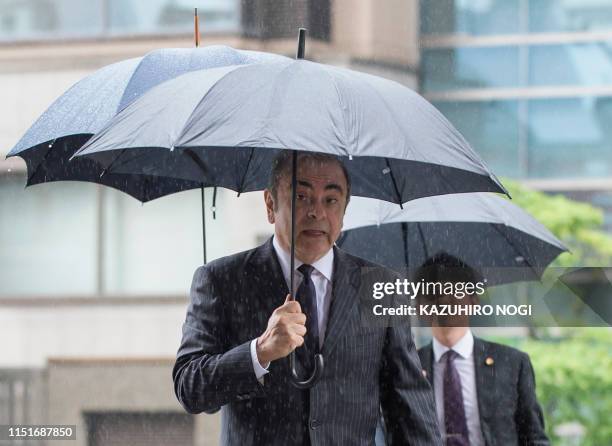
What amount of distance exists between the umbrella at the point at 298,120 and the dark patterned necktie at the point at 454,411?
108 cm

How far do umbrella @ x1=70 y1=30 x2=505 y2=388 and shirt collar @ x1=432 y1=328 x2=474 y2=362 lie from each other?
107cm

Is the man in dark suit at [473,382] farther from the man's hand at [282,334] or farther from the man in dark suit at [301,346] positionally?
the man's hand at [282,334]

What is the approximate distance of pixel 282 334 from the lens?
3.29 m

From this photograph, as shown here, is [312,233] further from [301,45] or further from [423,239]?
[423,239]

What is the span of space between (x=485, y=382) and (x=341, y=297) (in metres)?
1.43

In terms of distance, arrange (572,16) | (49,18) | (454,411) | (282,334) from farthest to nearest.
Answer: (572,16) → (49,18) → (454,411) → (282,334)

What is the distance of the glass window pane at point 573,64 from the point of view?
1306 centimetres

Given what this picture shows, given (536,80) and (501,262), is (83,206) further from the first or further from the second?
(501,262)

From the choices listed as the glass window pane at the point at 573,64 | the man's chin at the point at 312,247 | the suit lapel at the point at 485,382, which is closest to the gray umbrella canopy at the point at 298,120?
the man's chin at the point at 312,247

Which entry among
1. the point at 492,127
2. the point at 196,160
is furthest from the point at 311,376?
the point at 492,127

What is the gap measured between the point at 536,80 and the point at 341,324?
10.1 meters

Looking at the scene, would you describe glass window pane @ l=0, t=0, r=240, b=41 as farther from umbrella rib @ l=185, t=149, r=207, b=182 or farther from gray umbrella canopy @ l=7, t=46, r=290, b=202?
umbrella rib @ l=185, t=149, r=207, b=182

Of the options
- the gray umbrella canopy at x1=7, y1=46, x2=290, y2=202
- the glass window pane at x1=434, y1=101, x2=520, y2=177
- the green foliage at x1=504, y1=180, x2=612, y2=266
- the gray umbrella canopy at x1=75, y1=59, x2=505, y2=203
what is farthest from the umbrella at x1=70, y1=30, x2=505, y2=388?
the glass window pane at x1=434, y1=101, x2=520, y2=177

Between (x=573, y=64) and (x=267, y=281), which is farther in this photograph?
(x=573, y=64)
